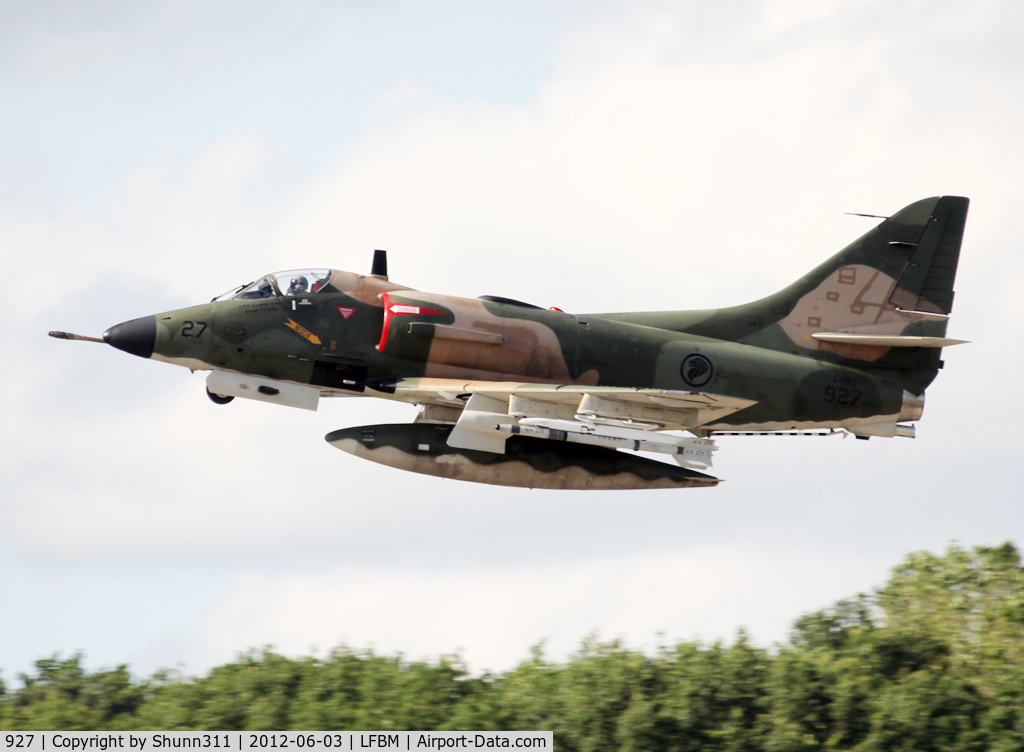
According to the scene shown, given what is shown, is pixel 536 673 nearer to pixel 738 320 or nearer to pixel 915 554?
pixel 738 320

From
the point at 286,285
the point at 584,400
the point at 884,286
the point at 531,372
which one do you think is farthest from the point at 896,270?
the point at 286,285

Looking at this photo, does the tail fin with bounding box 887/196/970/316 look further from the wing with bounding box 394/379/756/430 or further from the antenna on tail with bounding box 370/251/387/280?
the antenna on tail with bounding box 370/251/387/280

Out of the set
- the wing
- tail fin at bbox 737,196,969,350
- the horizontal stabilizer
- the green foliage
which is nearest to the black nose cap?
the wing

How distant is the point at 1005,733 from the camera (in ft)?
74.3

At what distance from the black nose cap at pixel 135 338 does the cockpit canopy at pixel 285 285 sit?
1.40 m

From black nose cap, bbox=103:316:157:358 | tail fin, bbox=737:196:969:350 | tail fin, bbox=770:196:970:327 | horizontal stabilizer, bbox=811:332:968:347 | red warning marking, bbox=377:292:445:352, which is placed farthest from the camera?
tail fin, bbox=770:196:970:327

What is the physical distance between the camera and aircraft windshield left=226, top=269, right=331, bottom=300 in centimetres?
2325

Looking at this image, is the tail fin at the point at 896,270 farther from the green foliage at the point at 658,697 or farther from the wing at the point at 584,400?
the green foliage at the point at 658,697

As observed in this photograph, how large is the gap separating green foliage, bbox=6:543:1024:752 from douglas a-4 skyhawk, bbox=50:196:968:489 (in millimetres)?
3715

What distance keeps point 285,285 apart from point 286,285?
18 mm

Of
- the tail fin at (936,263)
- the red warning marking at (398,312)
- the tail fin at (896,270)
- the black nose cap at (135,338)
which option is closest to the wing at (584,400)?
the red warning marking at (398,312)

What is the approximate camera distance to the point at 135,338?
2273 centimetres

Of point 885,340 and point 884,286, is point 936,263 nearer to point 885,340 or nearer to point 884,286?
point 884,286

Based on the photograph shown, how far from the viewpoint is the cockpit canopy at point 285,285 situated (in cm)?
2325
